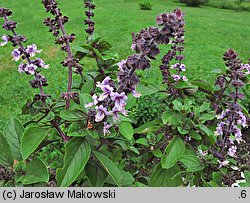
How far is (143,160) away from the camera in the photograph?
1.97 meters

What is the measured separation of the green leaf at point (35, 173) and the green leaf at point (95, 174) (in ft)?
0.70

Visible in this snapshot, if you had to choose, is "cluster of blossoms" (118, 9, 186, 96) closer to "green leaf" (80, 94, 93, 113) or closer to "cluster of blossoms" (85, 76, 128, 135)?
"cluster of blossoms" (85, 76, 128, 135)

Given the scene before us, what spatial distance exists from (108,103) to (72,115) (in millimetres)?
178

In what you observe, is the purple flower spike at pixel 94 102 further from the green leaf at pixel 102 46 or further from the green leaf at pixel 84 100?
the green leaf at pixel 102 46

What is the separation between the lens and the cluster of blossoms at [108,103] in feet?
4.09

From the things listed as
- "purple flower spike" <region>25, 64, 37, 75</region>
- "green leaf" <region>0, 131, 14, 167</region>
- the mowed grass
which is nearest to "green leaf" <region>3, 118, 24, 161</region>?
"green leaf" <region>0, 131, 14, 167</region>

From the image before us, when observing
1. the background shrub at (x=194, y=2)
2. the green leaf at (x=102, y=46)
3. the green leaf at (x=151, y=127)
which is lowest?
the background shrub at (x=194, y=2)

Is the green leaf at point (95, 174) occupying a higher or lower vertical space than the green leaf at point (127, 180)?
higher

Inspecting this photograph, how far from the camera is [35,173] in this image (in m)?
1.37

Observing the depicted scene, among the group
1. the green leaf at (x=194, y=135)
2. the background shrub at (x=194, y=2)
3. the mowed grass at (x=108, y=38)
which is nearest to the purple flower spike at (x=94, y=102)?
the green leaf at (x=194, y=135)

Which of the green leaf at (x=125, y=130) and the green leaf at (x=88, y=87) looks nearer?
the green leaf at (x=125, y=130)

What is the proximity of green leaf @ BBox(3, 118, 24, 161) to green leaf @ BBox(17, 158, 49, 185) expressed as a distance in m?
0.15

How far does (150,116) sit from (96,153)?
2.56 m
